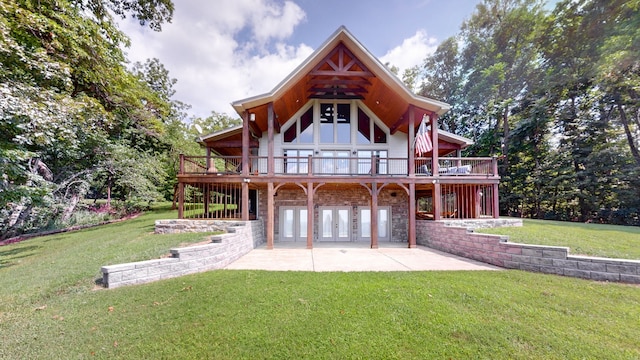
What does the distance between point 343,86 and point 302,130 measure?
3.03m

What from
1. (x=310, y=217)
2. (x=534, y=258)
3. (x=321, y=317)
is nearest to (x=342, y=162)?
(x=310, y=217)

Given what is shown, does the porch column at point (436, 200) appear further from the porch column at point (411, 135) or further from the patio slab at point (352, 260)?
the patio slab at point (352, 260)

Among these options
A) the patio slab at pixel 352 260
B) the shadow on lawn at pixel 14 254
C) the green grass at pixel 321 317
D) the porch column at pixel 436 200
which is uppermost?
the porch column at pixel 436 200

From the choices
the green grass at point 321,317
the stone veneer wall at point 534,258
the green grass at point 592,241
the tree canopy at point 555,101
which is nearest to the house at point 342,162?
the stone veneer wall at point 534,258

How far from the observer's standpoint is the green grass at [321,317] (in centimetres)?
295

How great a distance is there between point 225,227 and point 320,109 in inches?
291

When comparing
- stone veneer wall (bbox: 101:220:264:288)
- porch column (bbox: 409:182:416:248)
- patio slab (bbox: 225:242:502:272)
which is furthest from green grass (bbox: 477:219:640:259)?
stone veneer wall (bbox: 101:220:264:288)

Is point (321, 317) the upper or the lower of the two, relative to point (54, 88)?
lower

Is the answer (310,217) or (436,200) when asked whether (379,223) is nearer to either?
(436,200)

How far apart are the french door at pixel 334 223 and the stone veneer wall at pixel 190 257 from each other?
3581 millimetres

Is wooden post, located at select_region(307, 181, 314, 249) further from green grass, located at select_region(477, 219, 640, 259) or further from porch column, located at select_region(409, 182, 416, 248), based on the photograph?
green grass, located at select_region(477, 219, 640, 259)

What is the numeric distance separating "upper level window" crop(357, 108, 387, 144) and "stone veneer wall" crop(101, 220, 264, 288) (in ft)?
23.4

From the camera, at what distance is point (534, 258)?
19.4 feet

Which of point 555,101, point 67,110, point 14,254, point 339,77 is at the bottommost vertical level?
point 14,254
